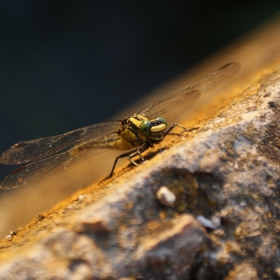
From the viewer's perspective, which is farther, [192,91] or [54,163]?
[192,91]

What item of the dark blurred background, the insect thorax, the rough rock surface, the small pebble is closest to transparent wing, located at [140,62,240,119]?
the insect thorax

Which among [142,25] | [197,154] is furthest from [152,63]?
[197,154]

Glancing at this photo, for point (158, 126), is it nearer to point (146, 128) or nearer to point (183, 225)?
point (146, 128)

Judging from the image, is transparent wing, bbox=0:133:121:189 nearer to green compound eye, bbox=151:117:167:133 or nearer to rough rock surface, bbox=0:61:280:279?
green compound eye, bbox=151:117:167:133

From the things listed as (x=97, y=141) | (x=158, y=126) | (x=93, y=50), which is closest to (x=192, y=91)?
(x=158, y=126)

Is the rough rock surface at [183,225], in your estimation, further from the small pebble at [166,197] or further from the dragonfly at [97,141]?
the dragonfly at [97,141]

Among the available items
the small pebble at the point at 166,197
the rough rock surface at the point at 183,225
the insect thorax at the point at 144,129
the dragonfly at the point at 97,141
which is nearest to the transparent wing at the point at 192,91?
the dragonfly at the point at 97,141

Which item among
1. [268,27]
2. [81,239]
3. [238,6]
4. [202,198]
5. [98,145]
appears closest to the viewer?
[81,239]

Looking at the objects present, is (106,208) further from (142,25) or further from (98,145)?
(142,25)
